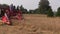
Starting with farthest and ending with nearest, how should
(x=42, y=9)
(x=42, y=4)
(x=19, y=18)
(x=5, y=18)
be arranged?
1. (x=42, y=4)
2. (x=42, y=9)
3. (x=19, y=18)
4. (x=5, y=18)

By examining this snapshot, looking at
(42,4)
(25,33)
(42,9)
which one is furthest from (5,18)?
(42,4)

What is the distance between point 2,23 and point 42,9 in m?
60.9

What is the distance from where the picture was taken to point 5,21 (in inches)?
445

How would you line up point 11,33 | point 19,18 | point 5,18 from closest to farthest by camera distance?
point 11,33 < point 5,18 < point 19,18

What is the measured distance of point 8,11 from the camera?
37.1ft

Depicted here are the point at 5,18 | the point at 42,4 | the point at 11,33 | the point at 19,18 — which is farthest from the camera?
the point at 42,4

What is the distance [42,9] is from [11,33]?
2527 inches

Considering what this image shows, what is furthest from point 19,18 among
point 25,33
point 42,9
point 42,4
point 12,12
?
point 42,4

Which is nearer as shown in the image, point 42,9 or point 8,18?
point 8,18

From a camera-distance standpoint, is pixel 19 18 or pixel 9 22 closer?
pixel 9 22

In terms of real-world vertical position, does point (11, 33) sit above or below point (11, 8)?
below

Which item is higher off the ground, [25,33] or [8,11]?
[8,11]

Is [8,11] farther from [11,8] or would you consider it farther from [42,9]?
[42,9]

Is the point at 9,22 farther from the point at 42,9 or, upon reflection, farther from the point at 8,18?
the point at 42,9
